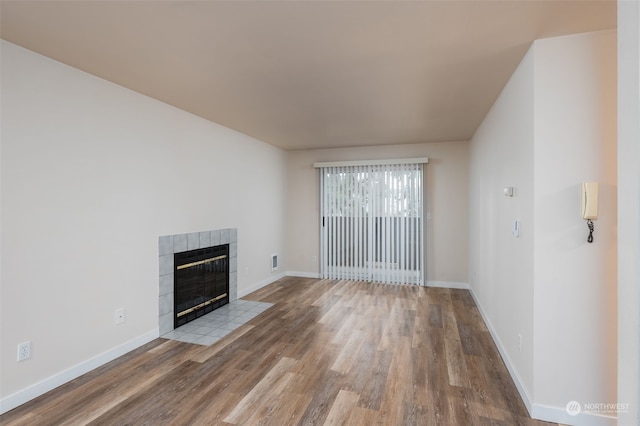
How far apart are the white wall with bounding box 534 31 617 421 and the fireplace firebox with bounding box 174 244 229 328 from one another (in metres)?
3.61

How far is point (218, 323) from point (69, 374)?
1.53 metres

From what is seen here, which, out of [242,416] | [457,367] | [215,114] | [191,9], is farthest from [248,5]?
[457,367]

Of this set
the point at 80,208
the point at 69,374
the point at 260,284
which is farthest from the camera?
the point at 260,284

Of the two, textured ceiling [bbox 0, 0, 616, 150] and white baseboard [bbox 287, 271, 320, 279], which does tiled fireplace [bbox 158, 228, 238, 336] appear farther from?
white baseboard [bbox 287, 271, 320, 279]

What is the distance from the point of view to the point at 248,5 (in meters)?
1.76

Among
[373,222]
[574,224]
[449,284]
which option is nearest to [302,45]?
[574,224]

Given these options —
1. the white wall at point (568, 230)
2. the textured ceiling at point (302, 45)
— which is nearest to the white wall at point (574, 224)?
the white wall at point (568, 230)

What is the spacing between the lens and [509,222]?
2779 mm

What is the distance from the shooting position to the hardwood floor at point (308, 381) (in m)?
2.14

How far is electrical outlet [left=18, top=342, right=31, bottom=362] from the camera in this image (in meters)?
2.26

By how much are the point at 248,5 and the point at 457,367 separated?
10.6 feet

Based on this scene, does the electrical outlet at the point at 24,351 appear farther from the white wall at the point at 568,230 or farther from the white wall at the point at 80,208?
the white wall at the point at 568,230

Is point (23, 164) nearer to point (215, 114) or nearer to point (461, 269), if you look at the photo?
point (215, 114)

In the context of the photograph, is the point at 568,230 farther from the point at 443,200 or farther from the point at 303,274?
the point at 303,274
